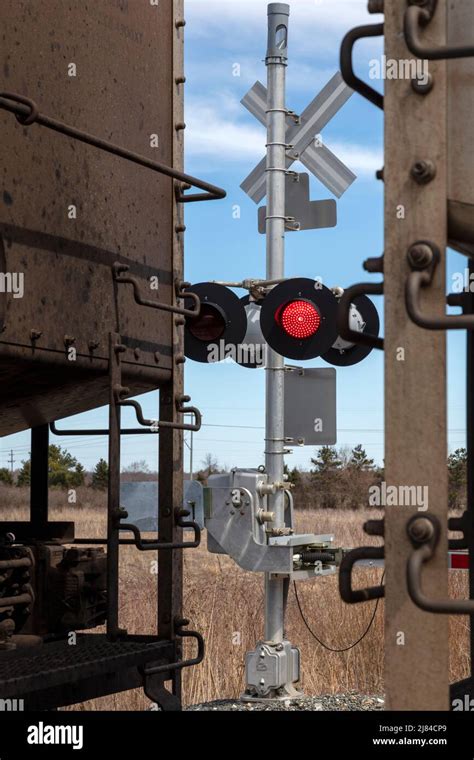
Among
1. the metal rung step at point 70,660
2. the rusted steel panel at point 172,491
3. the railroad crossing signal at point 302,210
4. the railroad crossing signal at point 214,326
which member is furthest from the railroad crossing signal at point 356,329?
the metal rung step at point 70,660

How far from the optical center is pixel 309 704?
838 centimetres

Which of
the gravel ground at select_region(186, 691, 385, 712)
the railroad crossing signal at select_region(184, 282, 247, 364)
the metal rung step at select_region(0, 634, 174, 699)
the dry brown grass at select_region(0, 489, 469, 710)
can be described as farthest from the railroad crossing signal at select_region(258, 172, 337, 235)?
the metal rung step at select_region(0, 634, 174, 699)

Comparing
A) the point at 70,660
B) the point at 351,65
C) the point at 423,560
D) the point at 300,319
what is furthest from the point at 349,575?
the point at 300,319

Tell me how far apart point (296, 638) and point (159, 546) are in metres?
6.27

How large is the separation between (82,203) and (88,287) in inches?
13.7

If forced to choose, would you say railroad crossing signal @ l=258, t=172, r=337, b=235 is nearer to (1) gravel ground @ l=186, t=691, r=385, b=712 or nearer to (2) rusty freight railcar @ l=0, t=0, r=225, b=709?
(2) rusty freight railcar @ l=0, t=0, r=225, b=709

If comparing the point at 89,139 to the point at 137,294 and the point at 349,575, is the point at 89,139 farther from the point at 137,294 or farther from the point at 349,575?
the point at 349,575

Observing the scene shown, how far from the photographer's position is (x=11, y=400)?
489 centimetres

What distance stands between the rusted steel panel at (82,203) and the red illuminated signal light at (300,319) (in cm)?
233

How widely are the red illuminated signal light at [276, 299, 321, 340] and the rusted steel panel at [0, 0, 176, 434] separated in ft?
7.64

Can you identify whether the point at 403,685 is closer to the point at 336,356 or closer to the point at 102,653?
the point at 102,653

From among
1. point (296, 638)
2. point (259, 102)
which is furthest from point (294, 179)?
point (296, 638)

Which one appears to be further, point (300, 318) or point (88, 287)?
point (300, 318)

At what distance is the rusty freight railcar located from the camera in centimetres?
427
